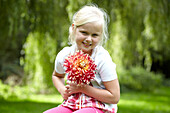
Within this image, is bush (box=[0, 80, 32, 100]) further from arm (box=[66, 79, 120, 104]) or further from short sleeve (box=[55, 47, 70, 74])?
arm (box=[66, 79, 120, 104])

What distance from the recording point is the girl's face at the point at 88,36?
180 centimetres

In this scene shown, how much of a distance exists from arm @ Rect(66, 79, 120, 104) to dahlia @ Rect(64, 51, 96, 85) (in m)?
0.09

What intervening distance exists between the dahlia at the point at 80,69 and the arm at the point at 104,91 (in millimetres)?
87

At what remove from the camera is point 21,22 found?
478 cm

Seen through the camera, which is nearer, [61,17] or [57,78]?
[57,78]

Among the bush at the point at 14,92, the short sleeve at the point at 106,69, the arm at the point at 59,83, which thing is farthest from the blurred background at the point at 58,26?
the short sleeve at the point at 106,69

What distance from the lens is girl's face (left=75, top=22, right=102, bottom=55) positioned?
1.80 m

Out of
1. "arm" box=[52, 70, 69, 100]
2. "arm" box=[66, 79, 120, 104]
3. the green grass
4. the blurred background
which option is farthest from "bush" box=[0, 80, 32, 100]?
"arm" box=[66, 79, 120, 104]

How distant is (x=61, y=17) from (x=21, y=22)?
1259mm

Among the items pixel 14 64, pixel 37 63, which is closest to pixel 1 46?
pixel 14 64

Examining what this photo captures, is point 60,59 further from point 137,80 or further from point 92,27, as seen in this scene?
point 137,80

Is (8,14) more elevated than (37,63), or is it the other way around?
(8,14)

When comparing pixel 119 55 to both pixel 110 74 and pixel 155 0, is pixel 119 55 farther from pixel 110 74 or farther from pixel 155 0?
pixel 110 74

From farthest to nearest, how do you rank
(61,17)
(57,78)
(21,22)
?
1. (61,17)
2. (21,22)
3. (57,78)
